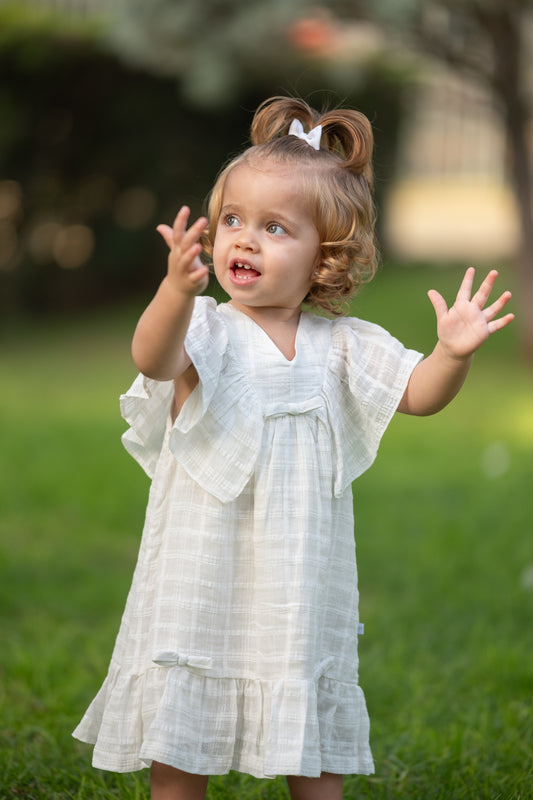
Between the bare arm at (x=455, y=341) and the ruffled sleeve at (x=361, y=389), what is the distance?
5 centimetres

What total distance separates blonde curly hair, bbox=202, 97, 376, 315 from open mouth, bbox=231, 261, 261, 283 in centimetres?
12

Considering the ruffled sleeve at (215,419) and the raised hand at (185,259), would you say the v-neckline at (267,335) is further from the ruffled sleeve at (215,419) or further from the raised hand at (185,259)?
the raised hand at (185,259)

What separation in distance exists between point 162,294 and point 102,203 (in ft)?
34.1

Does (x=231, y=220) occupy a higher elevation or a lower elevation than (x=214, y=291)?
lower

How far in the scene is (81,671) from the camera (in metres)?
3.27

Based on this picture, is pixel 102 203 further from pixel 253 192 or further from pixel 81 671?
pixel 253 192

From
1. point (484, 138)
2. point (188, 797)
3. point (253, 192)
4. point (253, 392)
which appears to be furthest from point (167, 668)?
point (484, 138)

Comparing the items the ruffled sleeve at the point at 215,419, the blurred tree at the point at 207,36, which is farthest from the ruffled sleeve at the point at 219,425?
the blurred tree at the point at 207,36

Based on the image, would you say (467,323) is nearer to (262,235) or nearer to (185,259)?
(262,235)

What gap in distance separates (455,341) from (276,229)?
0.39m

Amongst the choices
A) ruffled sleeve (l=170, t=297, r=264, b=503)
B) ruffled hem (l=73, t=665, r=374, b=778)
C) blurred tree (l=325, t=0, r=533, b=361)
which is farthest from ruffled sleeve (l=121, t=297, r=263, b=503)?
blurred tree (l=325, t=0, r=533, b=361)

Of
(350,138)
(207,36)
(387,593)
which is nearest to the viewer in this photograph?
(350,138)

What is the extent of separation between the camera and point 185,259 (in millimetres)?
1795

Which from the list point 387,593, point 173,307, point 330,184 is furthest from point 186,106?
point 173,307
